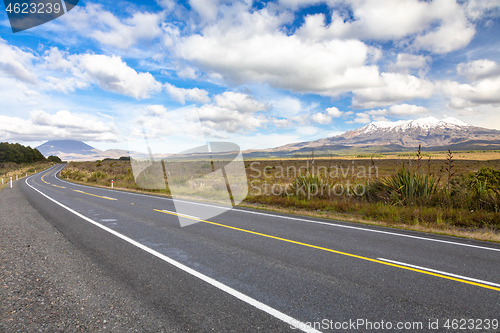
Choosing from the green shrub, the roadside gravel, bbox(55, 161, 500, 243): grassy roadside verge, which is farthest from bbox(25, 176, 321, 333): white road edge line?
the green shrub

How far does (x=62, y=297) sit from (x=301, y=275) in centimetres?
395

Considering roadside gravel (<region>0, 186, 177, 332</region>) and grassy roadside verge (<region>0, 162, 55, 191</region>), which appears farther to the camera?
grassy roadside verge (<region>0, 162, 55, 191</region>)

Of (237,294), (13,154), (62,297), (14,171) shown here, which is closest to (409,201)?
(237,294)

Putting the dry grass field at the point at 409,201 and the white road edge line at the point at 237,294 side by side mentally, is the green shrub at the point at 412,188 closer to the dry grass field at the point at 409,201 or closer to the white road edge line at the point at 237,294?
the dry grass field at the point at 409,201

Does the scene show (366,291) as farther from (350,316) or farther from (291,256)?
(291,256)

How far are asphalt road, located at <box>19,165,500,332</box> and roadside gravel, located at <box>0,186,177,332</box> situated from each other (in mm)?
239

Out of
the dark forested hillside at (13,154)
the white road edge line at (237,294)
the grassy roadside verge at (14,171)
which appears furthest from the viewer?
the dark forested hillside at (13,154)

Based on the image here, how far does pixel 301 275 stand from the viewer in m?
4.74

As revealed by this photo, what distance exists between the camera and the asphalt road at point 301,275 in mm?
3420

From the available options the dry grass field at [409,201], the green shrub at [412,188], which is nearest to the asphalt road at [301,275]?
the dry grass field at [409,201]

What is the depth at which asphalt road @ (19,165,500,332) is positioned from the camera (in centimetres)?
342

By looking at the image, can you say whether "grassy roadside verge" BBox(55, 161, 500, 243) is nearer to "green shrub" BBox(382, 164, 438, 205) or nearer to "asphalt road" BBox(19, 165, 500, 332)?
"green shrub" BBox(382, 164, 438, 205)

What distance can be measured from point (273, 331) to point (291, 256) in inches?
106

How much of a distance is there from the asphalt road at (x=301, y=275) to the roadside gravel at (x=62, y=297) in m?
0.24
